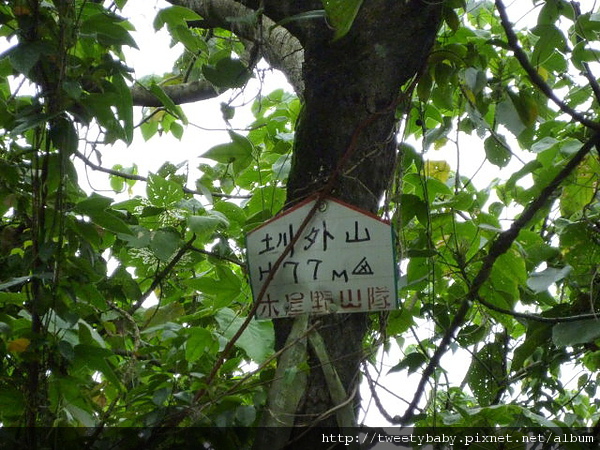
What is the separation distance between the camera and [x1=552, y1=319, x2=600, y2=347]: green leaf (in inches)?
54.7

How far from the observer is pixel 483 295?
1.60 meters

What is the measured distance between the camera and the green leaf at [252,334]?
1284 mm

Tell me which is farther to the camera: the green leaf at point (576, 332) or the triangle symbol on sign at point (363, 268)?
the green leaf at point (576, 332)

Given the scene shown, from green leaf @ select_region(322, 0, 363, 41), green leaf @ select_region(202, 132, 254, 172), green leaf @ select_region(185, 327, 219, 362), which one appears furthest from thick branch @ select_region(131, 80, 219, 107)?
green leaf @ select_region(322, 0, 363, 41)

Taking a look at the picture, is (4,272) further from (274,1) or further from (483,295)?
(483,295)

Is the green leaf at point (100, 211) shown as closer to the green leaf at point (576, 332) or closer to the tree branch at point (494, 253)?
the tree branch at point (494, 253)

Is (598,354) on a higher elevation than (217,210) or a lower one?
lower

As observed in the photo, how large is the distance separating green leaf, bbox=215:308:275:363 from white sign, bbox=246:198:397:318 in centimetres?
13

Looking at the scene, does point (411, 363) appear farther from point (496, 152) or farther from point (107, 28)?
point (107, 28)

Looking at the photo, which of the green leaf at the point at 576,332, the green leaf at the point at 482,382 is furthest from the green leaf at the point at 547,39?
the green leaf at the point at 482,382

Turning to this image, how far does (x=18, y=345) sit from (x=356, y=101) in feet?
2.13

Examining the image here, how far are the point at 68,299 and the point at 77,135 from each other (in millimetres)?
263

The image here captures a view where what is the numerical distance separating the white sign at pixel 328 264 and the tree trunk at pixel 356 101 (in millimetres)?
58

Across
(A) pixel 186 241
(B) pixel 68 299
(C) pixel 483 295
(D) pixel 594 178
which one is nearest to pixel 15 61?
(B) pixel 68 299
